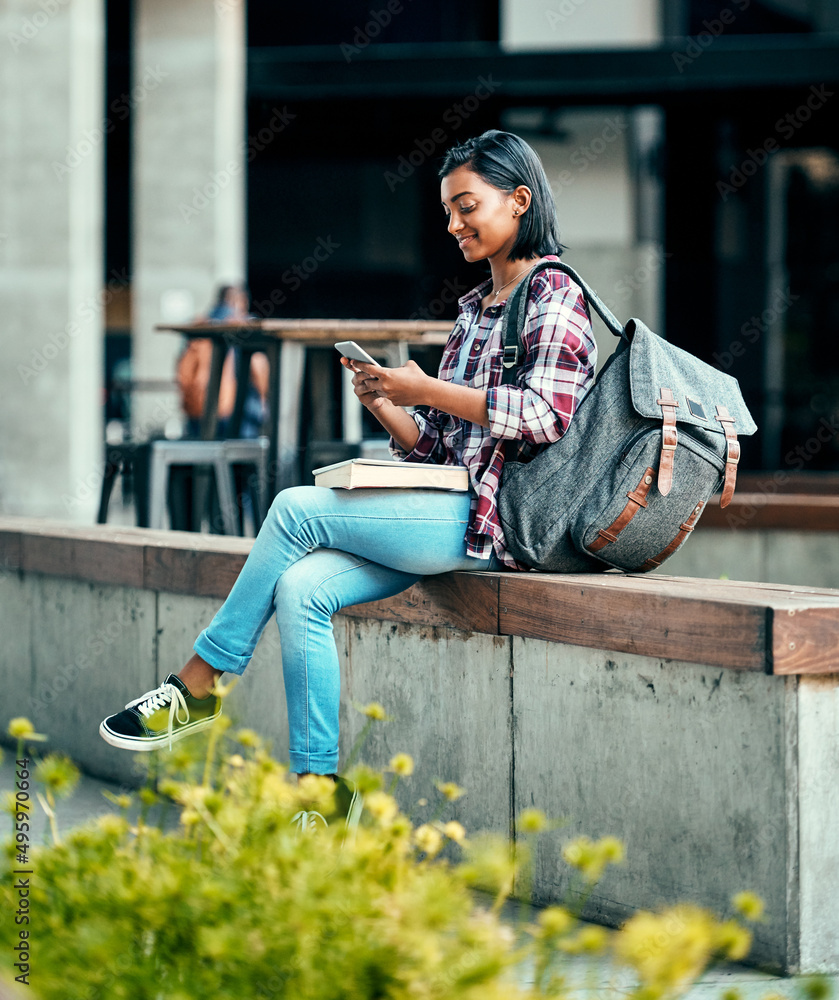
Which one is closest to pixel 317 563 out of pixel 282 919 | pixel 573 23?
pixel 282 919

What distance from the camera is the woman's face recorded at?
10.1 feet

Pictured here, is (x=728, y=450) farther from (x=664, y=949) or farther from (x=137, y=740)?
(x=664, y=949)

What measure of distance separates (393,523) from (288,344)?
278 centimetres

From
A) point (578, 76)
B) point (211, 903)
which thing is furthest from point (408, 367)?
point (578, 76)

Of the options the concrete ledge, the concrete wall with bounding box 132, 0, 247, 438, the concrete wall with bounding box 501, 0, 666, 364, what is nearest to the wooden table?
the concrete ledge

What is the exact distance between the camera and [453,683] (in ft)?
10.3

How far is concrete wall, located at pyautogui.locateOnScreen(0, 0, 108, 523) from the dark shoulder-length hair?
8.52m

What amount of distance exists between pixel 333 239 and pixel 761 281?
5201 millimetres

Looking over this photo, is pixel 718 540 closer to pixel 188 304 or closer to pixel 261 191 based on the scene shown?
pixel 188 304

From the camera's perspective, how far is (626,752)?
2.72 m

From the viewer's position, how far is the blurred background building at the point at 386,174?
11211 mm

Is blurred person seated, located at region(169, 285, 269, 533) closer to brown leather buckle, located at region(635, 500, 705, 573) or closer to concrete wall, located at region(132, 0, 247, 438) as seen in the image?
brown leather buckle, located at region(635, 500, 705, 573)

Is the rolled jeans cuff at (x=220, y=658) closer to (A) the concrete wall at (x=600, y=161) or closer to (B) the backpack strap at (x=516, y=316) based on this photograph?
(B) the backpack strap at (x=516, y=316)

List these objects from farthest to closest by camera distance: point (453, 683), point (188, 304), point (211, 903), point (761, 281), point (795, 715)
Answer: point (761, 281) < point (188, 304) < point (453, 683) < point (795, 715) < point (211, 903)
